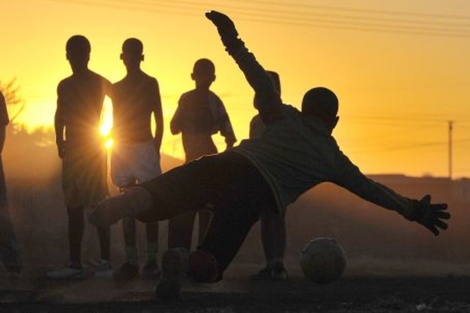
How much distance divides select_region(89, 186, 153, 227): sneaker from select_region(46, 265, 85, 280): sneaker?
13.1ft

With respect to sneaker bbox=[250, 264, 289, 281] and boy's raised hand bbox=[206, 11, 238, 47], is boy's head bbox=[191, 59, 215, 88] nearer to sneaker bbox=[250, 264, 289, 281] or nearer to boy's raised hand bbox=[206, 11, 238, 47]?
sneaker bbox=[250, 264, 289, 281]

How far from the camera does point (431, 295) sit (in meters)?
12.0

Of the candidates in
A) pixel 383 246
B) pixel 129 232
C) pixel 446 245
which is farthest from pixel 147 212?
pixel 383 246

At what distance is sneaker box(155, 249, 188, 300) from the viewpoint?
10.2 metres

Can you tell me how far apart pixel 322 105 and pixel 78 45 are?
177 inches

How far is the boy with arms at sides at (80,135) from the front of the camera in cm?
1398

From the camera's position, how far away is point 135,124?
46.1 feet

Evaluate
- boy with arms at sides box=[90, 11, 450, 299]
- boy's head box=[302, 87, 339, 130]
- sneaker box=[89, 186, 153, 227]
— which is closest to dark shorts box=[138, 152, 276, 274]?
boy with arms at sides box=[90, 11, 450, 299]

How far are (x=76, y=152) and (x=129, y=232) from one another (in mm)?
1092

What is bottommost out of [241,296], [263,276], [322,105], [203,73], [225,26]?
[241,296]

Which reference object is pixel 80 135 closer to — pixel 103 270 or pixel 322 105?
pixel 103 270

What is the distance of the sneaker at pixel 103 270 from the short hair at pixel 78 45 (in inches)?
90.5

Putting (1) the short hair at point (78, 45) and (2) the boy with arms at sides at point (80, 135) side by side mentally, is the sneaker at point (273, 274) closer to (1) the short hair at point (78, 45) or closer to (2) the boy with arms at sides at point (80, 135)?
(2) the boy with arms at sides at point (80, 135)

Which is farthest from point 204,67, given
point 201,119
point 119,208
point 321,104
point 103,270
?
point 119,208
